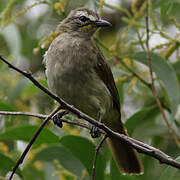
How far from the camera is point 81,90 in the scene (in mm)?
3039

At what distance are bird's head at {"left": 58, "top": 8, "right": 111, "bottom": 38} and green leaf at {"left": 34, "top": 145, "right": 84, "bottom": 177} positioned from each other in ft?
3.06

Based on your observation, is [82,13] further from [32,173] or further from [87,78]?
[32,173]

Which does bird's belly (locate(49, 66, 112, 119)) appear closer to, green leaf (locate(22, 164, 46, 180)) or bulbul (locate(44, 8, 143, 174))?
bulbul (locate(44, 8, 143, 174))

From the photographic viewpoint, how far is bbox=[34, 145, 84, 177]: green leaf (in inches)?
121

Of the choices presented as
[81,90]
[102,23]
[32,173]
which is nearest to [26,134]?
[81,90]

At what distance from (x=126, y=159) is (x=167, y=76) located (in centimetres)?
70

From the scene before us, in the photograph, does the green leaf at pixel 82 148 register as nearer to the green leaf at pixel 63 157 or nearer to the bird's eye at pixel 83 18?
the green leaf at pixel 63 157

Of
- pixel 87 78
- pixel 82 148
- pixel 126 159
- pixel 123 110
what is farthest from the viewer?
pixel 123 110

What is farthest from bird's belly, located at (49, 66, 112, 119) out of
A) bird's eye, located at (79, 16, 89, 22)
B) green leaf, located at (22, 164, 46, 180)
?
green leaf, located at (22, 164, 46, 180)

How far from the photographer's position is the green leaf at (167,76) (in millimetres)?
2904

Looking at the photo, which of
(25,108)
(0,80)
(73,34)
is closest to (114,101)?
(73,34)

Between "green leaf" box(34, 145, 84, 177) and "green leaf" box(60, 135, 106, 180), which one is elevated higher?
"green leaf" box(60, 135, 106, 180)

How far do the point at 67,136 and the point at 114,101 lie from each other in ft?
2.24

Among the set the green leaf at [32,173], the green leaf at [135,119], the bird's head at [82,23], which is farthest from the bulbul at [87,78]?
the green leaf at [32,173]
